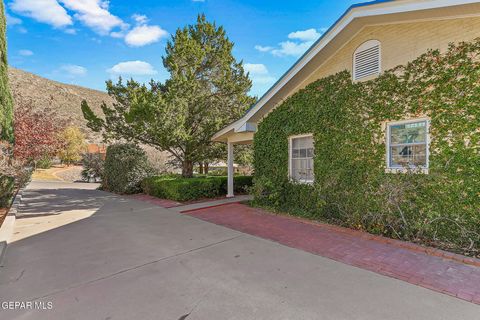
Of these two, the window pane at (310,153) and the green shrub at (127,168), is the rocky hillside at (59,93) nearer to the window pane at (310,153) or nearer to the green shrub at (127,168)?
the green shrub at (127,168)

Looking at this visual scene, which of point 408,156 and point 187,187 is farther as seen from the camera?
point 187,187

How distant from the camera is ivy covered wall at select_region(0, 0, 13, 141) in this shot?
26.5ft

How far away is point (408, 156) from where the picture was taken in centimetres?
617

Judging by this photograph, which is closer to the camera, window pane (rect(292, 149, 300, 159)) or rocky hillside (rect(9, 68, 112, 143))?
window pane (rect(292, 149, 300, 159))

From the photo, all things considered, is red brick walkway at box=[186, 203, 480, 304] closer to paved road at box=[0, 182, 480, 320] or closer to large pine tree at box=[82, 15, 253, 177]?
paved road at box=[0, 182, 480, 320]

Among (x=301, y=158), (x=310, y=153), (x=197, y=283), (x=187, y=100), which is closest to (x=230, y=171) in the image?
(x=301, y=158)

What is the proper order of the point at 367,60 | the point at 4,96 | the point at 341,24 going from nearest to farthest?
the point at 341,24
the point at 367,60
the point at 4,96

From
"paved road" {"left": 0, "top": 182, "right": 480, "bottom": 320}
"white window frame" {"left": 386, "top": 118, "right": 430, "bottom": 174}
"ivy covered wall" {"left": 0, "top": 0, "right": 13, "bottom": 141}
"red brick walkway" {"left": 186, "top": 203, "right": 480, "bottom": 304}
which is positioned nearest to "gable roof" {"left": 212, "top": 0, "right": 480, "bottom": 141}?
"white window frame" {"left": 386, "top": 118, "right": 430, "bottom": 174}

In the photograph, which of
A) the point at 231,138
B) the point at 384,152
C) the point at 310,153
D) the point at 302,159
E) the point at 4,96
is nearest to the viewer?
the point at 384,152

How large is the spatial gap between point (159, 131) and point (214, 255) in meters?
7.91

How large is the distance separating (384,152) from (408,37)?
3021mm

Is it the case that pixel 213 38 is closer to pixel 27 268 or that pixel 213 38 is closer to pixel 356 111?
pixel 356 111

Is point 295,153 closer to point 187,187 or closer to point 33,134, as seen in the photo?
point 187,187

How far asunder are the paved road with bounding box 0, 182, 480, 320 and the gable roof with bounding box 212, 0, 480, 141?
5.56m
